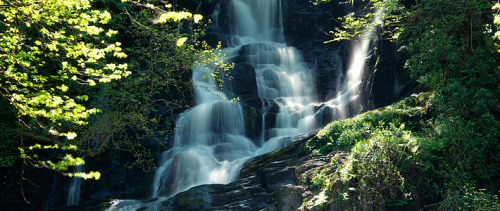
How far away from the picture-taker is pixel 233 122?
63.5ft

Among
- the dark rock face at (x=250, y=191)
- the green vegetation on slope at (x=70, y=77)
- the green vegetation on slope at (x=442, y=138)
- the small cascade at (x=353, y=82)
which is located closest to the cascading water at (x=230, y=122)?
the green vegetation on slope at (x=70, y=77)

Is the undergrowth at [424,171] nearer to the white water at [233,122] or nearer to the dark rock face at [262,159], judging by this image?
the dark rock face at [262,159]

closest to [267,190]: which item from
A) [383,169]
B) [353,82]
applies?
[383,169]

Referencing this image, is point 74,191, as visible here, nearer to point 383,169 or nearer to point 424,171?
point 383,169

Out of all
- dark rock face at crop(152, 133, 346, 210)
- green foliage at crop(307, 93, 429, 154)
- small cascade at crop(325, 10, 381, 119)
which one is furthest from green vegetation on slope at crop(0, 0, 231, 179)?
small cascade at crop(325, 10, 381, 119)

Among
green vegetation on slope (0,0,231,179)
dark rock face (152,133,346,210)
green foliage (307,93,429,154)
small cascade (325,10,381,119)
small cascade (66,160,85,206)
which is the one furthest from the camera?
small cascade (325,10,381,119)

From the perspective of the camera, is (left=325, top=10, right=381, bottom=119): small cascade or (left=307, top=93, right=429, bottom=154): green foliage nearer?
(left=307, top=93, right=429, bottom=154): green foliage

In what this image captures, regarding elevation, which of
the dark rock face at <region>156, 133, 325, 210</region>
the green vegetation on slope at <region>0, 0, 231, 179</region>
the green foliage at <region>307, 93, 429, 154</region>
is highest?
the green vegetation on slope at <region>0, 0, 231, 179</region>

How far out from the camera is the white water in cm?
1519

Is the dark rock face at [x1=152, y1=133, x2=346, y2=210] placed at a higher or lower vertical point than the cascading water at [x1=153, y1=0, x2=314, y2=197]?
lower

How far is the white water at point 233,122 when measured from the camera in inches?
598

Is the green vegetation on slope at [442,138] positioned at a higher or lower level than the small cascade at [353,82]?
lower

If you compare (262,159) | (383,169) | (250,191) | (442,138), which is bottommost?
(250,191)

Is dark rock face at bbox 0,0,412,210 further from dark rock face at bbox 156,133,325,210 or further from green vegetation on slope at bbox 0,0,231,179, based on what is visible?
green vegetation on slope at bbox 0,0,231,179
